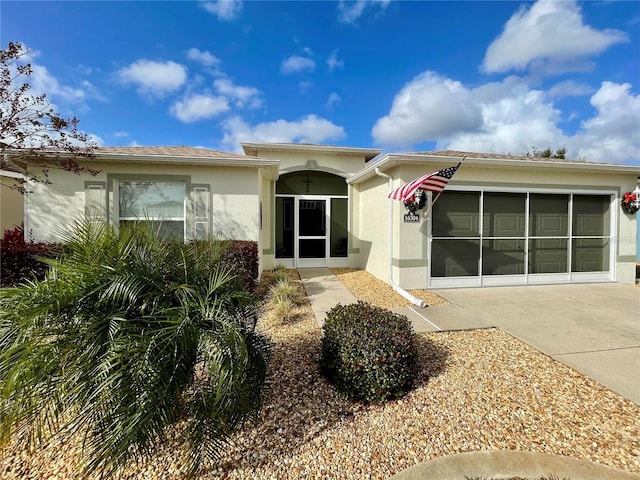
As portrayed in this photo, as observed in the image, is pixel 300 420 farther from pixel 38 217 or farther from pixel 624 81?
pixel 624 81

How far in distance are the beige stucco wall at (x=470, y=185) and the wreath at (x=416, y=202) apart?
196 millimetres

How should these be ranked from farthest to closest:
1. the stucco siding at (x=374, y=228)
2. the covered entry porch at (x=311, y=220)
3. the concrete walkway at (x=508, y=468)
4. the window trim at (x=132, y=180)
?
the covered entry porch at (x=311, y=220) → the stucco siding at (x=374, y=228) → the window trim at (x=132, y=180) → the concrete walkway at (x=508, y=468)

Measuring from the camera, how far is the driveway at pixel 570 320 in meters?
3.72

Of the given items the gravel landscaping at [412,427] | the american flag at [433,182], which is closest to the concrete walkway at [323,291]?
the gravel landscaping at [412,427]

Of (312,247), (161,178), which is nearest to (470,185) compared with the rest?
(312,247)

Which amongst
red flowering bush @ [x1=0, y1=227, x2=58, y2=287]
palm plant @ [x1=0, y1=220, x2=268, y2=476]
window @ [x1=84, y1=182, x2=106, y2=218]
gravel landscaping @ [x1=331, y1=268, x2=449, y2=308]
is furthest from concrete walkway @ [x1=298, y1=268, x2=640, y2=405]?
red flowering bush @ [x1=0, y1=227, x2=58, y2=287]

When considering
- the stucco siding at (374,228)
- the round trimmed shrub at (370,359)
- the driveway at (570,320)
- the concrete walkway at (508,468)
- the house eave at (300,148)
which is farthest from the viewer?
the house eave at (300,148)

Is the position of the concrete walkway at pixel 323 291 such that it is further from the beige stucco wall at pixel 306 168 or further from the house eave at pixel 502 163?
the house eave at pixel 502 163

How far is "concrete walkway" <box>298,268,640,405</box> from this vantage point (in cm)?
378

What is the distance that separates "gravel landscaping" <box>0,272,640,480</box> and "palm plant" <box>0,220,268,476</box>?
0.40m

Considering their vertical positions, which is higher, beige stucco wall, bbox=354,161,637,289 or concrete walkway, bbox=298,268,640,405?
beige stucco wall, bbox=354,161,637,289

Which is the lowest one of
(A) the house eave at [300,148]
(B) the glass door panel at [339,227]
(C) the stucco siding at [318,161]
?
(B) the glass door panel at [339,227]

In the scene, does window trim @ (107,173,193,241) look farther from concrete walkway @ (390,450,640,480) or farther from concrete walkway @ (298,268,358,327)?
concrete walkway @ (390,450,640,480)

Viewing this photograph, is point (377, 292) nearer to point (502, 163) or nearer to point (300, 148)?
point (502, 163)
